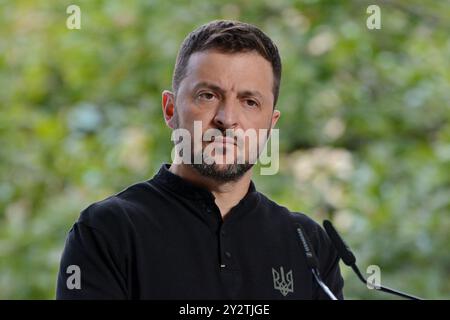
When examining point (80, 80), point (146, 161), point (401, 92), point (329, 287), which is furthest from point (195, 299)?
point (401, 92)

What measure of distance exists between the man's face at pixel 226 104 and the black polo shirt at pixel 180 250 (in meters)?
0.05

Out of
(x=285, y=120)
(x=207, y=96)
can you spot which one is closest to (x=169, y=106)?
(x=207, y=96)

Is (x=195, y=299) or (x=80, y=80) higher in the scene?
(x=80, y=80)

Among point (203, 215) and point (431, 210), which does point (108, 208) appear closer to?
point (203, 215)

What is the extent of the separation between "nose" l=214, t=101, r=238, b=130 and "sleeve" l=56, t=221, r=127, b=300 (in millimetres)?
184

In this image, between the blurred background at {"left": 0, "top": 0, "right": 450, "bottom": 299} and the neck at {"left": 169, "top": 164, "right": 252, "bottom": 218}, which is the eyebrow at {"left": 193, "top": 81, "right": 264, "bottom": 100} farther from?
the blurred background at {"left": 0, "top": 0, "right": 450, "bottom": 299}

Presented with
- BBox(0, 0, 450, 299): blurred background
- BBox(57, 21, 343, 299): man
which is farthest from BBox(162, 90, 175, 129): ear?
BBox(0, 0, 450, 299): blurred background

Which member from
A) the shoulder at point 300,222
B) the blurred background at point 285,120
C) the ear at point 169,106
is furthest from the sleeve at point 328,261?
the blurred background at point 285,120

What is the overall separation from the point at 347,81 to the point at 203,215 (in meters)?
2.59

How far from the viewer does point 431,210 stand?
3.12m

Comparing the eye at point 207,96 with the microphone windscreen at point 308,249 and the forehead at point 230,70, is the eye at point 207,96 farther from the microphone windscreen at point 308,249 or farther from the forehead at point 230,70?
the microphone windscreen at point 308,249

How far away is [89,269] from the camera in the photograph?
95cm

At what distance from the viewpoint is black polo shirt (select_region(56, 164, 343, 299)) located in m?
0.96

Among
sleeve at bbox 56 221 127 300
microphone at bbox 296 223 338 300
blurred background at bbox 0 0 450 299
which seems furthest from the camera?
blurred background at bbox 0 0 450 299
